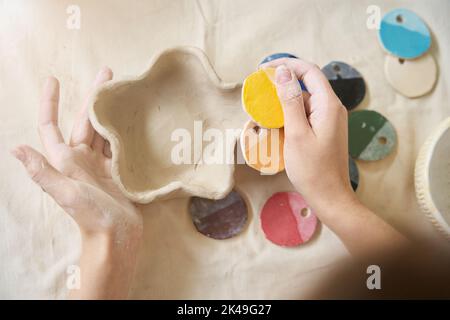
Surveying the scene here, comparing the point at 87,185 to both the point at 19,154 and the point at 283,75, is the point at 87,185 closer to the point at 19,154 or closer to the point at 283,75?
the point at 19,154

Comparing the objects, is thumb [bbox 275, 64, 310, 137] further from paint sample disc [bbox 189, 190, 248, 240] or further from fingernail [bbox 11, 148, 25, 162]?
fingernail [bbox 11, 148, 25, 162]

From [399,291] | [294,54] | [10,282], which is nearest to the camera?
[399,291]

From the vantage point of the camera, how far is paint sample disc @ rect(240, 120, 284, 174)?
0.85 m

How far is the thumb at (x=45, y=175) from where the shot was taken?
720mm

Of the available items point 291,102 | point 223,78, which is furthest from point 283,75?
point 223,78

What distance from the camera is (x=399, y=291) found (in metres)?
0.65

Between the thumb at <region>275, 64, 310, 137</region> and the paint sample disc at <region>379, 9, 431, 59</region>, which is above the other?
the paint sample disc at <region>379, 9, 431, 59</region>

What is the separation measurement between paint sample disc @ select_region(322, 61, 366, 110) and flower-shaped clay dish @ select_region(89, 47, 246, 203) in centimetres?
24

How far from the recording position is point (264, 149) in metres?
0.85

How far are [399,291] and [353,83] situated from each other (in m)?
0.53

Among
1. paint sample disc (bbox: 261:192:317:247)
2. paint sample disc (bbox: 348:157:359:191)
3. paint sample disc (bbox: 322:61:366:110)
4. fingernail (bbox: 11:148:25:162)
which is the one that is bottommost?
paint sample disc (bbox: 261:192:317:247)

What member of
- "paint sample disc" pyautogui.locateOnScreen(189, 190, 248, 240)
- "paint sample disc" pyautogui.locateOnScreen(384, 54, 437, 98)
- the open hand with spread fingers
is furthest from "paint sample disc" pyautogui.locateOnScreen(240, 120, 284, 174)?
"paint sample disc" pyautogui.locateOnScreen(384, 54, 437, 98)
